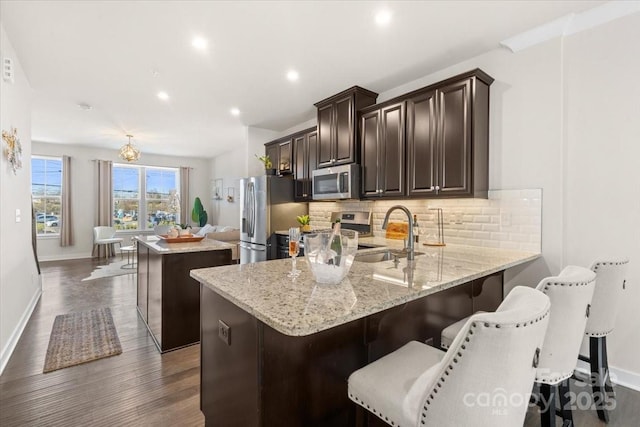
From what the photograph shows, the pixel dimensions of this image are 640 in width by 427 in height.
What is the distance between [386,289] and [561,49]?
100 inches

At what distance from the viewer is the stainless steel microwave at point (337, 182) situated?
11.4ft

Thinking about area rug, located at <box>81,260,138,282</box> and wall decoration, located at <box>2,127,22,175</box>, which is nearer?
wall decoration, located at <box>2,127,22,175</box>

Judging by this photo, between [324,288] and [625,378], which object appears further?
[625,378]

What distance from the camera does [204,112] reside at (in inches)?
181

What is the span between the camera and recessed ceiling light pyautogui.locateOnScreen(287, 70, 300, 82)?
10.5ft

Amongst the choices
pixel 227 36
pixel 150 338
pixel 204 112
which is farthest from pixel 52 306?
pixel 227 36

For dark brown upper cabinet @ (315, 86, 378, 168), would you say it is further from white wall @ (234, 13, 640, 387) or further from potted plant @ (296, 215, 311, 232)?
white wall @ (234, 13, 640, 387)

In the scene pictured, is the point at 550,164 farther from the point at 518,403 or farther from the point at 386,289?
the point at 518,403

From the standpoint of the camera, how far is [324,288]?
1244mm

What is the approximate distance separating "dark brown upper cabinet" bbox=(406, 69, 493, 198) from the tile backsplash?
7.3 inches

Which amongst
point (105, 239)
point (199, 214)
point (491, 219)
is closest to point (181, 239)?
point (491, 219)

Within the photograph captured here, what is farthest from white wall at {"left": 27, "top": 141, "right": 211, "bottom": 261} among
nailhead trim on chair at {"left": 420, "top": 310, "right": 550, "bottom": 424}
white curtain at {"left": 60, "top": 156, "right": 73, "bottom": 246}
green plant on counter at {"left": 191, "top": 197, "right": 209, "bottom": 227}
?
nailhead trim on chair at {"left": 420, "top": 310, "right": 550, "bottom": 424}

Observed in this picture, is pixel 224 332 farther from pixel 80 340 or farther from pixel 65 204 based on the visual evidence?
pixel 65 204

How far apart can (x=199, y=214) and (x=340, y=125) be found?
600 centimetres
